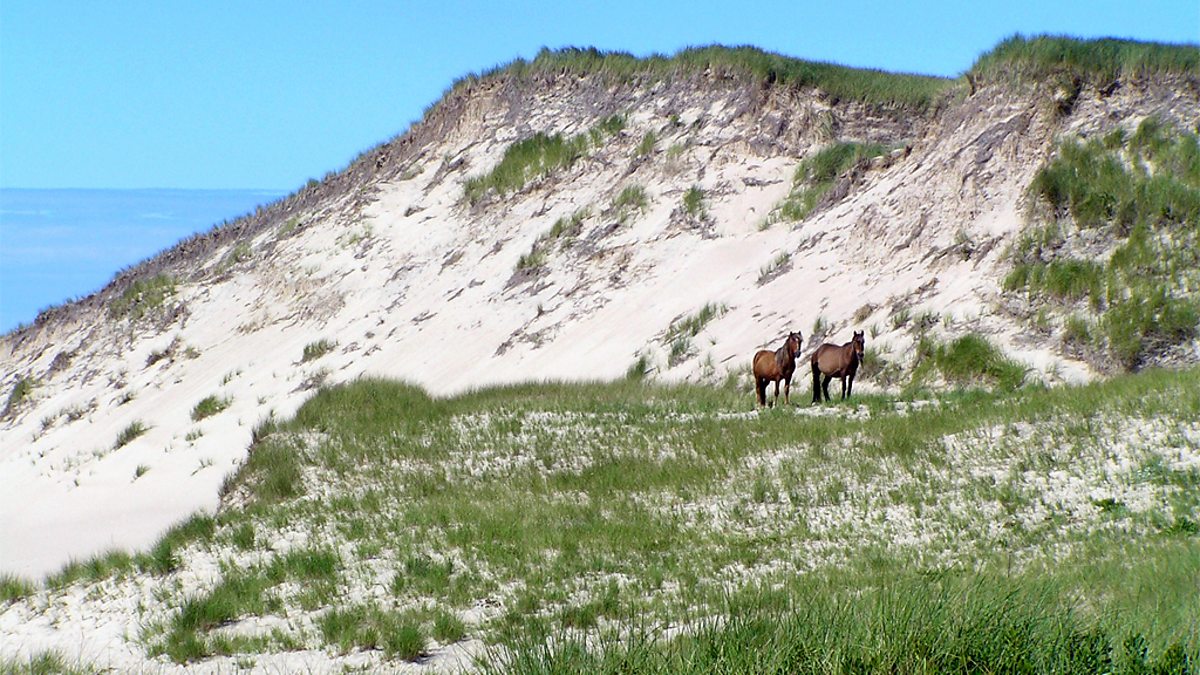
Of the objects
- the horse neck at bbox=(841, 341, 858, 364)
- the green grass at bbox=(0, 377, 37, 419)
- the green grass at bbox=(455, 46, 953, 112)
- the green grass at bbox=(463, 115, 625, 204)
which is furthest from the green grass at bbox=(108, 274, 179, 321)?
the horse neck at bbox=(841, 341, 858, 364)

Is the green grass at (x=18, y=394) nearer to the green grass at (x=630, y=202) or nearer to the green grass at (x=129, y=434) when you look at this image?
the green grass at (x=129, y=434)

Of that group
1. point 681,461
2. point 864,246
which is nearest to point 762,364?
point 681,461

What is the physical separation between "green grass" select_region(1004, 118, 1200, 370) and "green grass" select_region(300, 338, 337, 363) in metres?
15.5

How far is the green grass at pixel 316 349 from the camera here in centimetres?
2872

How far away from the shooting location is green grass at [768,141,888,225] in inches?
1068

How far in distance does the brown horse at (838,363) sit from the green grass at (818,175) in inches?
331

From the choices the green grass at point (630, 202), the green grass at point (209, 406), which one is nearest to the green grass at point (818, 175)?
the green grass at point (630, 202)

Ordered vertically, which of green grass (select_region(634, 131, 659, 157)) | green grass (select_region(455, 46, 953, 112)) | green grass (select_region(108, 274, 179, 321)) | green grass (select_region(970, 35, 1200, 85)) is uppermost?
green grass (select_region(455, 46, 953, 112))

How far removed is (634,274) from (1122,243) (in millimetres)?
10761

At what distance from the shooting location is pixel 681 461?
1577 centimetres

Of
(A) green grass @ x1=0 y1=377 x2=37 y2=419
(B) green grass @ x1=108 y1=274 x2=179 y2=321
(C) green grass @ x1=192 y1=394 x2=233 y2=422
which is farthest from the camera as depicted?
(B) green grass @ x1=108 y1=274 x2=179 y2=321

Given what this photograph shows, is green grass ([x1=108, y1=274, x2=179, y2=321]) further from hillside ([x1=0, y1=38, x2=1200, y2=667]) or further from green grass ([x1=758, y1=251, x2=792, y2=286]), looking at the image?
green grass ([x1=758, y1=251, x2=792, y2=286])

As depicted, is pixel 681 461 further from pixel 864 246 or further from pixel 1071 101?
pixel 1071 101

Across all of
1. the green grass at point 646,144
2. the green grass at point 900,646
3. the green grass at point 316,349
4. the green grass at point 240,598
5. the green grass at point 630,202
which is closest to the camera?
the green grass at point 900,646
